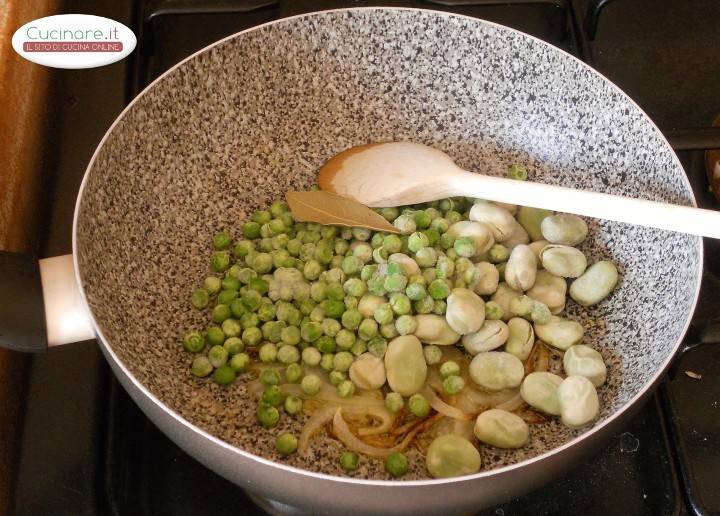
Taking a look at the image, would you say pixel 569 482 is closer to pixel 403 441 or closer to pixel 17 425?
pixel 403 441

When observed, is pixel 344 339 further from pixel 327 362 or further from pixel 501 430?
pixel 501 430

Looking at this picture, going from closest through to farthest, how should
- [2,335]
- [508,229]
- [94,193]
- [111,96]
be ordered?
[2,335]
[94,193]
[508,229]
[111,96]

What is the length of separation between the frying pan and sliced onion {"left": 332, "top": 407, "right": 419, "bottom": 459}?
0.7 inches

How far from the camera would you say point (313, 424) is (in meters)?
0.73

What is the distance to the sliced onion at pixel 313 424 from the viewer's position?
0.72m

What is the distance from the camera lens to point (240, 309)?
0.80 metres

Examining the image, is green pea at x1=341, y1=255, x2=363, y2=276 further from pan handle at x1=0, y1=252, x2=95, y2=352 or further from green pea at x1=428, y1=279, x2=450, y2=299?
pan handle at x1=0, y1=252, x2=95, y2=352

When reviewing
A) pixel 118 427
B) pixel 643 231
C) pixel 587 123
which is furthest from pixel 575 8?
pixel 118 427

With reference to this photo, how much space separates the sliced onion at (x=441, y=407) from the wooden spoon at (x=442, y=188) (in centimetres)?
23

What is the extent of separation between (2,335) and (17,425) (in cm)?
22

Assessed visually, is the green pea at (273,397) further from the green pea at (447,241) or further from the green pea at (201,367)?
the green pea at (447,241)

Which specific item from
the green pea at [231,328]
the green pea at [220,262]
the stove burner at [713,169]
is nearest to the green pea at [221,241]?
the green pea at [220,262]
